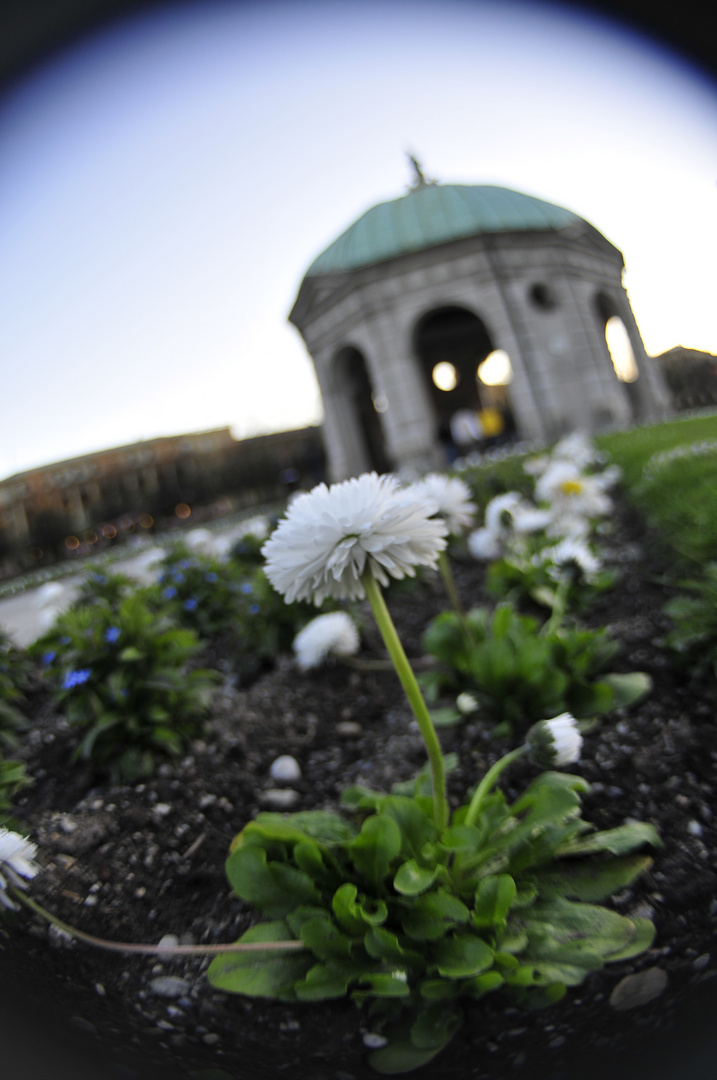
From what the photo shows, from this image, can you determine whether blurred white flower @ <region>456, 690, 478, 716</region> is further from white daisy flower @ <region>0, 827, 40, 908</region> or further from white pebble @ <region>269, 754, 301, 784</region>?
white daisy flower @ <region>0, 827, 40, 908</region>

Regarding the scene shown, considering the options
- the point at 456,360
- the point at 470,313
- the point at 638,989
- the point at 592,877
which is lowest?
the point at 592,877

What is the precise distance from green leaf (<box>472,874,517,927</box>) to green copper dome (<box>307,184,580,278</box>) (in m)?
1.23

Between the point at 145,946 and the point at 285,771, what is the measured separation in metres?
0.98

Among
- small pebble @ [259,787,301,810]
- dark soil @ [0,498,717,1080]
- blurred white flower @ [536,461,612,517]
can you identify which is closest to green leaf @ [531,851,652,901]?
dark soil @ [0,498,717,1080]

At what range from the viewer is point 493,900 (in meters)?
0.98

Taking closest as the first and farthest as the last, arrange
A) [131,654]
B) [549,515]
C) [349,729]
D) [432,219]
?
1. [432,219]
2. [131,654]
3. [349,729]
4. [549,515]

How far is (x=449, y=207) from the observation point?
131 cm

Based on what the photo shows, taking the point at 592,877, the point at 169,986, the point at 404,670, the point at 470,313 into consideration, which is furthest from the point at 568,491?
the point at 169,986

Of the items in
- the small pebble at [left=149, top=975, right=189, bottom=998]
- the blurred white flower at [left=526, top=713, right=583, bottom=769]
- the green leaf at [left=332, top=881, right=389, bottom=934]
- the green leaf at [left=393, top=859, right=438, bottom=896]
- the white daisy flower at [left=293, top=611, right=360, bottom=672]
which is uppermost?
the white daisy flower at [left=293, top=611, right=360, bottom=672]

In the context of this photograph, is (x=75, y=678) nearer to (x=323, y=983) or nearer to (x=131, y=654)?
(x=131, y=654)

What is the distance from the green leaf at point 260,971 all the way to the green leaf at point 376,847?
169 millimetres

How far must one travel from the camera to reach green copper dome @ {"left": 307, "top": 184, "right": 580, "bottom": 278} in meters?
1.20

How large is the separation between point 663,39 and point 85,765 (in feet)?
7.32

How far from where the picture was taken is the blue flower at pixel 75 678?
1.88 meters
